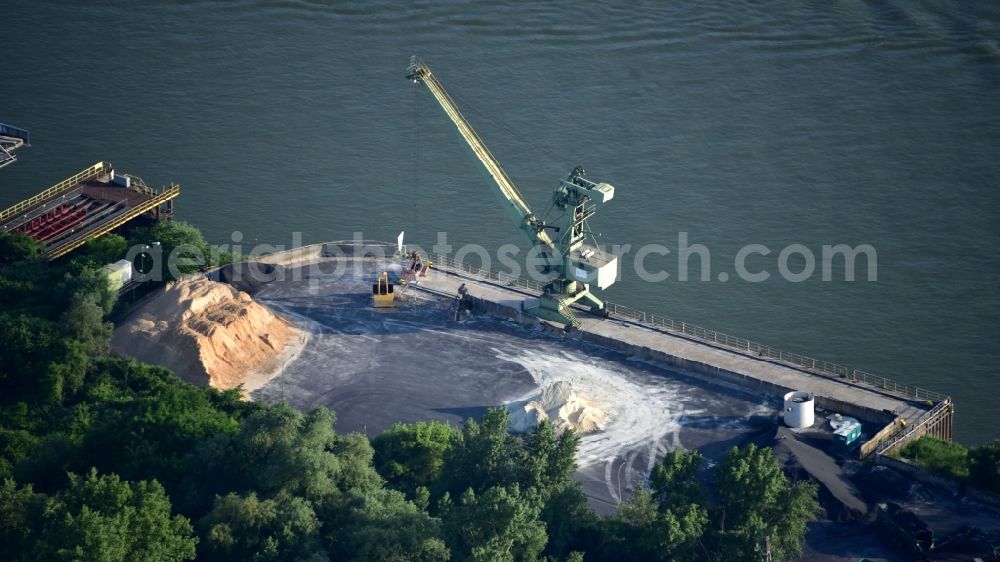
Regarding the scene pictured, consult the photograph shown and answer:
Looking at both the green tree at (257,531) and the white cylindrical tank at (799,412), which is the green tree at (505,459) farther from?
the white cylindrical tank at (799,412)

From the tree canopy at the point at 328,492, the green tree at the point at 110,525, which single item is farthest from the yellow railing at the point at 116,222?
the green tree at the point at 110,525

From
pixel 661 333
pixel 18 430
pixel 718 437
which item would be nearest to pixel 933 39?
pixel 661 333

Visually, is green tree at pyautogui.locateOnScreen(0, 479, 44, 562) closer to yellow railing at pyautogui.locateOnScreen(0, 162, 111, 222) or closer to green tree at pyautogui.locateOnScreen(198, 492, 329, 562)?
green tree at pyautogui.locateOnScreen(198, 492, 329, 562)

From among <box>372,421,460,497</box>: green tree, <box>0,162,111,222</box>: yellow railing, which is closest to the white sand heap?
<box>372,421,460,497</box>: green tree

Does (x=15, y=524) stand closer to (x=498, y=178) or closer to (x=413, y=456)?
(x=413, y=456)

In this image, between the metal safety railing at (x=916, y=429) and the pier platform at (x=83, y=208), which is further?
the pier platform at (x=83, y=208)

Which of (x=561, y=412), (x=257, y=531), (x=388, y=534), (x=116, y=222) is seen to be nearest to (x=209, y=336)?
(x=116, y=222)

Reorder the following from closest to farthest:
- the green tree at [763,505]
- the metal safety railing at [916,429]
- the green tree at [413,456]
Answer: the green tree at [763,505] < the green tree at [413,456] < the metal safety railing at [916,429]

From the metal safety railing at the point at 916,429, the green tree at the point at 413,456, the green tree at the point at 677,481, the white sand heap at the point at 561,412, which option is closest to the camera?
A: the green tree at the point at 677,481
